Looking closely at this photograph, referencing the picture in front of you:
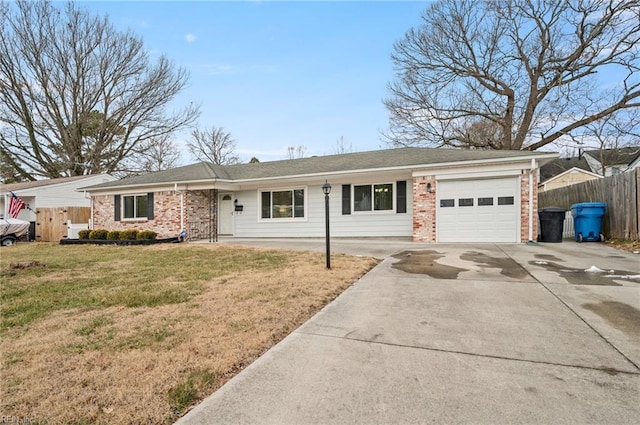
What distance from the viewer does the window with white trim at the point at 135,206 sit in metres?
14.4

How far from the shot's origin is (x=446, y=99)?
20.5 m

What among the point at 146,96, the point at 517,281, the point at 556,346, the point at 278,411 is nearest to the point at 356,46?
the point at 517,281

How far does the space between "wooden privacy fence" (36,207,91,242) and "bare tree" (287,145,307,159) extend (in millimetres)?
21837

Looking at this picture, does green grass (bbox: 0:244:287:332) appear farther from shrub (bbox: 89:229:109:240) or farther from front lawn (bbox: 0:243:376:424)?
shrub (bbox: 89:229:109:240)

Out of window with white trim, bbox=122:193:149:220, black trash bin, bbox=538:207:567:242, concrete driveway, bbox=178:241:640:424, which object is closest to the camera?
concrete driveway, bbox=178:241:640:424

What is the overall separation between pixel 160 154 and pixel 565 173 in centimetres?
3538

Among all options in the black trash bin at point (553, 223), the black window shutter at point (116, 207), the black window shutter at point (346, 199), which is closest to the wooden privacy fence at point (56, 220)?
the black window shutter at point (116, 207)

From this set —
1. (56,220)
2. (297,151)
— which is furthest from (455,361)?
(297,151)

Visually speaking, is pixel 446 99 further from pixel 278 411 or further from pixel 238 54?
pixel 278 411

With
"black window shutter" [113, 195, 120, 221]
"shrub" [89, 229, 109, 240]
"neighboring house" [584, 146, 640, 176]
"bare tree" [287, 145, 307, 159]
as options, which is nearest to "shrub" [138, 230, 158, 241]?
"shrub" [89, 229, 109, 240]

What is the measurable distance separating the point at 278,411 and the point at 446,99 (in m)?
21.8

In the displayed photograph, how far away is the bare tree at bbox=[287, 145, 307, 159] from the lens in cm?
3528

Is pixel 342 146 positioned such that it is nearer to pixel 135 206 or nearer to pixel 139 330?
pixel 135 206

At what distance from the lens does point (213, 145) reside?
3509 centimetres
